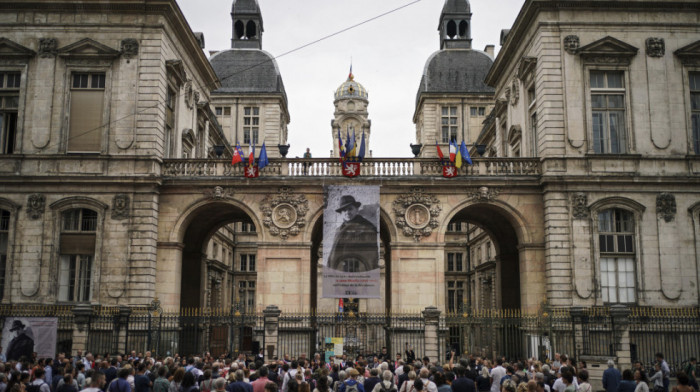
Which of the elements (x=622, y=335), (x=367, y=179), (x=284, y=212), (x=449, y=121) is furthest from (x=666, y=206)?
(x=449, y=121)

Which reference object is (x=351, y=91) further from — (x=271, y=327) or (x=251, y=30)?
(x=271, y=327)

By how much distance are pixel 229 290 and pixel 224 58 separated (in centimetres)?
2019

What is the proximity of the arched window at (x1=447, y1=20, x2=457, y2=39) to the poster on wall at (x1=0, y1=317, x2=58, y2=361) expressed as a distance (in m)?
45.9

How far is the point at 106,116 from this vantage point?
29188mm

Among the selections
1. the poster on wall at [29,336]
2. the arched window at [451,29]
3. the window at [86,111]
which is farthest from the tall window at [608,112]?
the arched window at [451,29]

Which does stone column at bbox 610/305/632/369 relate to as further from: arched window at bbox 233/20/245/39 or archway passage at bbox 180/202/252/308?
arched window at bbox 233/20/245/39

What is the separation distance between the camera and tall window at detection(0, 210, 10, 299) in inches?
1114

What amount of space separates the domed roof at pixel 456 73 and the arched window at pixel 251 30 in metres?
15.8

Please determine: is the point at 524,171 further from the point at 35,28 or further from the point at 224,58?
the point at 224,58

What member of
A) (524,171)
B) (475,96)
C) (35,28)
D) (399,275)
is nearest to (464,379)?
(399,275)

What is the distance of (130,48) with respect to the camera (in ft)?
96.9

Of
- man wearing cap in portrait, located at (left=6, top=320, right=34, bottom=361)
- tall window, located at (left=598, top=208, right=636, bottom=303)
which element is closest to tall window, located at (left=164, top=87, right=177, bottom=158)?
man wearing cap in portrait, located at (left=6, top=320, right=34, bottom=361)

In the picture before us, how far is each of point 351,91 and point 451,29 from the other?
20.4 m

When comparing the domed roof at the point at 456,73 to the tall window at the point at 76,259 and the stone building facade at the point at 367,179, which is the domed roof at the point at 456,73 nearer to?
the stone building facade at the point at 367,179
